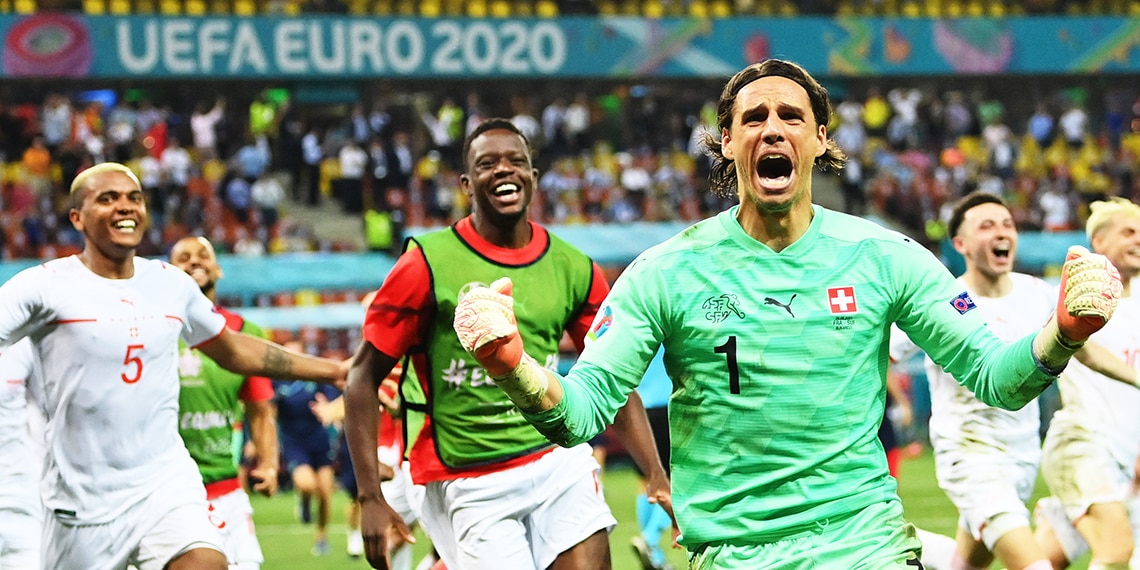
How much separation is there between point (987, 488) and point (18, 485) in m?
4.71

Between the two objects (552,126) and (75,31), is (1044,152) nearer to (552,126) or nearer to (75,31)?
(552,126)

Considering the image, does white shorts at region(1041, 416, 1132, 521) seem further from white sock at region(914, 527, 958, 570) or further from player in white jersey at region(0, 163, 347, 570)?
player in white jersey at region(0, 163, 347, 570)

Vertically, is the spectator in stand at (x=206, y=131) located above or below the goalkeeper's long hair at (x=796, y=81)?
above

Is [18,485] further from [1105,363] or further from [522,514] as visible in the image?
[1105,363]

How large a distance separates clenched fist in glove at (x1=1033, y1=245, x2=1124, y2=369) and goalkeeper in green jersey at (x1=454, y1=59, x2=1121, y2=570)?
22 centimetres

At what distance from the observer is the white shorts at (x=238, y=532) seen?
27.8 feet

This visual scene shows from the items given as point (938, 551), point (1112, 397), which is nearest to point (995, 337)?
point (938, 551)

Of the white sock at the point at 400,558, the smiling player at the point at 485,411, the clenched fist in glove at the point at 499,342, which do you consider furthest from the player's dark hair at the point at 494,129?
the white sock at the point at 400,558

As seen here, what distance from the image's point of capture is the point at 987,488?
7.90 meters

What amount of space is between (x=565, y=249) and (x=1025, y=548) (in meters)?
2.72

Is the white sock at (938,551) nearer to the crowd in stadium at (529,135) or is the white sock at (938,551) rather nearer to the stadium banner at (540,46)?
the crowd in stadium at (529,135)

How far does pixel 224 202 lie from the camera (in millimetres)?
27625

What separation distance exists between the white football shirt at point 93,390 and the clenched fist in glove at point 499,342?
3.42 meters

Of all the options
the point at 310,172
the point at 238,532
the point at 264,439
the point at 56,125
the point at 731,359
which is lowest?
the point at 238,532
